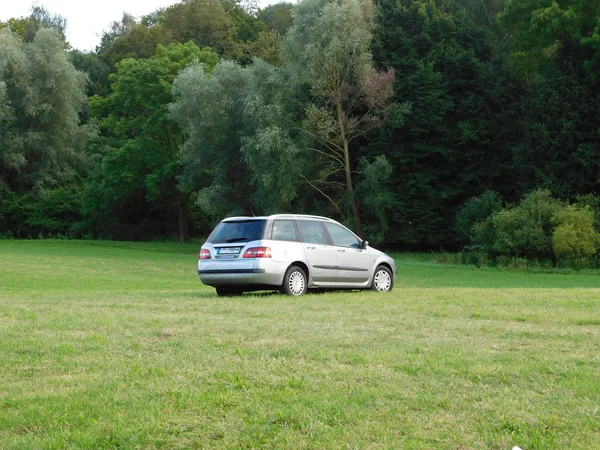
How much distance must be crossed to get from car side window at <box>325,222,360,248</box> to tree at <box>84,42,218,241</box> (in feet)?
136

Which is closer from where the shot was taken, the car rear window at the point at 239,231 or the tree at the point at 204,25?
the car rear window at the point at 239,231

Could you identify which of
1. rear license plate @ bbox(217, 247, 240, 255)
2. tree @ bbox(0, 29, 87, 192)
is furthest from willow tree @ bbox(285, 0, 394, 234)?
rear license plate @ bbox(217, 247, 240, 255)

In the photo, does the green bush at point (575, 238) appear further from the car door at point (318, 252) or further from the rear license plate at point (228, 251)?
the rear license plate at point (228, 251)

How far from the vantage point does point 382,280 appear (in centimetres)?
2025

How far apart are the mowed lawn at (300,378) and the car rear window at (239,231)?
186 inches

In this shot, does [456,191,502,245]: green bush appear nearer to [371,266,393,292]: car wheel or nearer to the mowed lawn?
[371,266,393,292]: car wheel

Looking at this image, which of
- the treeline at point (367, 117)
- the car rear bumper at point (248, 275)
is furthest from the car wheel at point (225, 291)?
the treeline at point (367, 117)

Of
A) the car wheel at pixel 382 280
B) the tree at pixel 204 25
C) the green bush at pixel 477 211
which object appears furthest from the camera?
the tree at pixel 204 25

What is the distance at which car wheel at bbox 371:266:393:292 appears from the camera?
2008cm

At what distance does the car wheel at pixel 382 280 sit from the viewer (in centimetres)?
2008

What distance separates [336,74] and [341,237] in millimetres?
28636

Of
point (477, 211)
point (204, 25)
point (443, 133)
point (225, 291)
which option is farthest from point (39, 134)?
point (225, 291)

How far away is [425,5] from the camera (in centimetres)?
5378

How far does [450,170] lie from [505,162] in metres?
3.38
